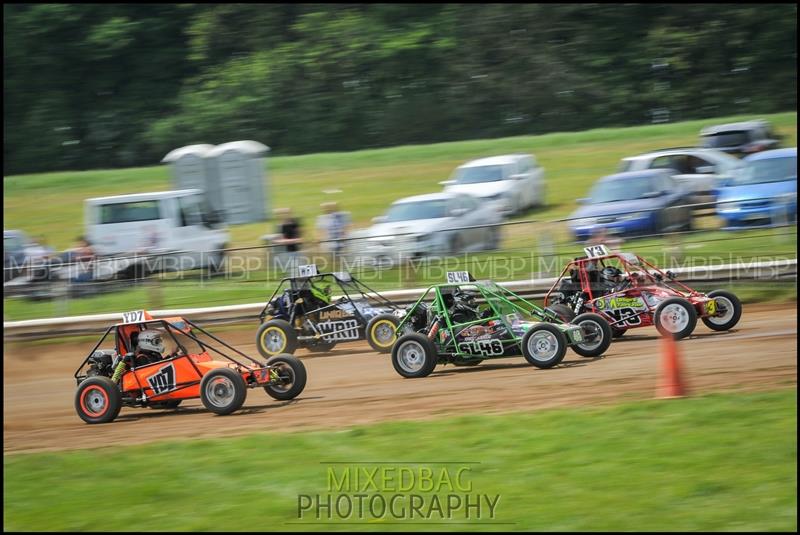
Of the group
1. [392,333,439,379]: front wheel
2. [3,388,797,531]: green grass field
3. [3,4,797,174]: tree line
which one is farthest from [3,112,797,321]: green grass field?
[3,388,797,531]: green grass field

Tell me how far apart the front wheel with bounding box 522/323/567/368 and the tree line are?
73.4 feet

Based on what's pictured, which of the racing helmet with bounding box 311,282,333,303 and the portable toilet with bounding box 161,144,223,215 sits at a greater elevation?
the portable toilet with bounding box 161,144,223,215

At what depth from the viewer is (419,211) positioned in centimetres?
1691

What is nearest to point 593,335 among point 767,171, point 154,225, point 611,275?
point 611,275

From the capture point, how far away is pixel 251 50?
33156 millimetres

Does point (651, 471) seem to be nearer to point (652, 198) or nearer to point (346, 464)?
point (346, 464)

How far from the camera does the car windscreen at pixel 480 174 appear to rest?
20.7 meters

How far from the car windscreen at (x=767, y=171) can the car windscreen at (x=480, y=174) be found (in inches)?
211

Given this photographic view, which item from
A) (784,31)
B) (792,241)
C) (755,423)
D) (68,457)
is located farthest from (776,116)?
(68,457)

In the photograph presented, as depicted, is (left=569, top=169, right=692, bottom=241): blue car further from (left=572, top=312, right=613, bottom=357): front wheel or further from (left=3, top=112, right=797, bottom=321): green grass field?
(left=572, top=312, right=613, bottom=357): front wheel

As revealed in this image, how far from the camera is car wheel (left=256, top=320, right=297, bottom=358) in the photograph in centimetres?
1252

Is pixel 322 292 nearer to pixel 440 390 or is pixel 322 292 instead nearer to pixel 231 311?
pixel 231 311

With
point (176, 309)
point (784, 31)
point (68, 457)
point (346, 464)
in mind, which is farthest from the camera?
point (784, 31)

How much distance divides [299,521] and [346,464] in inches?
45.3
